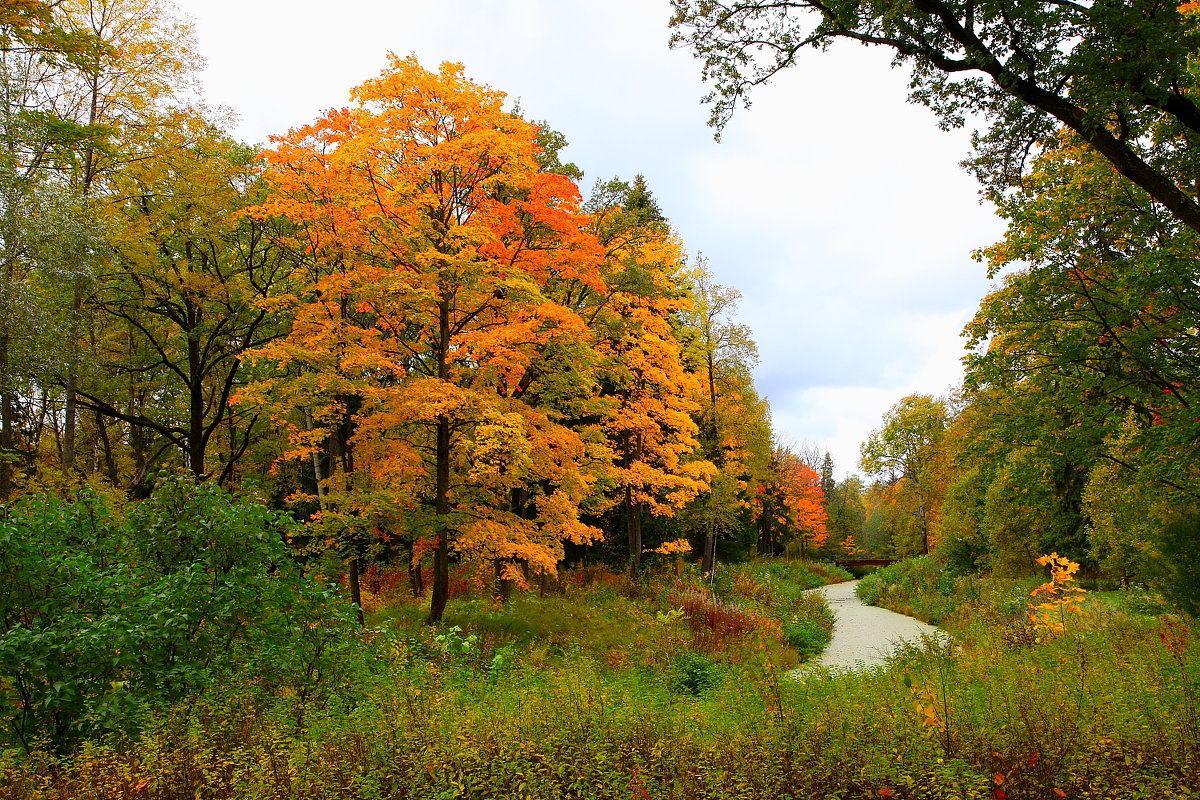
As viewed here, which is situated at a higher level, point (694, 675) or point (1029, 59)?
point (1029, 59)

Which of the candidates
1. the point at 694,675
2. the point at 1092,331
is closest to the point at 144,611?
the point at 694,675

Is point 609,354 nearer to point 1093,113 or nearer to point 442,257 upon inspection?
point 442,257

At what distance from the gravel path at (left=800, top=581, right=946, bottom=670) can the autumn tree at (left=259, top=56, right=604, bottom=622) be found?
235 inches

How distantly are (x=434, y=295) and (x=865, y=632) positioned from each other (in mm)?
14610

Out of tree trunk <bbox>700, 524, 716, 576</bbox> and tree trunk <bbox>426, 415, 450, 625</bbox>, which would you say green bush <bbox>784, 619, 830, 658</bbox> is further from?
tree trunk <bbox>426, 415, 450, 625</bbox>

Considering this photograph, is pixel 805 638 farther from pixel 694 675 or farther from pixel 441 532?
pixel 441 532

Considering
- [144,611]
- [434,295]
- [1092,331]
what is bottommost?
[144,611]

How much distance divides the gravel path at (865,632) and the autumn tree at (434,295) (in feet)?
19.6

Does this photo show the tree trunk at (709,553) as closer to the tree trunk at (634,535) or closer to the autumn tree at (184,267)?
the tree trunk at (634,535)

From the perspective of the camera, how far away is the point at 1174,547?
29.6 ft

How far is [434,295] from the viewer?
33.7 ft

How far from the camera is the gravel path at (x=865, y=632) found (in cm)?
1269

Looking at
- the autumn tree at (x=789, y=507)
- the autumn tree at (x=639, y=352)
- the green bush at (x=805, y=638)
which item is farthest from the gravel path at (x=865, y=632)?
the autumn tree at (x=789, y=507)

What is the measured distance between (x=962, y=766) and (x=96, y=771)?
513cm
